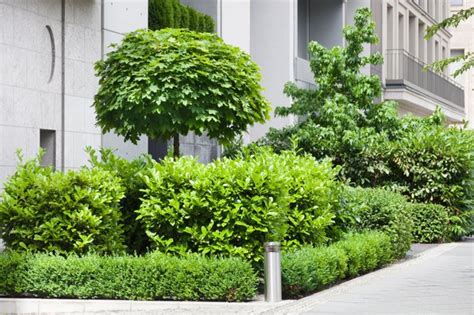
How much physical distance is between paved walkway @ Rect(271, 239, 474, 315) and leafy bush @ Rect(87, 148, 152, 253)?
2.91m

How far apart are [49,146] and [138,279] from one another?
5879mm

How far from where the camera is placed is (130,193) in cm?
1652

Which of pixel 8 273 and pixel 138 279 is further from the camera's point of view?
pixel 8 273

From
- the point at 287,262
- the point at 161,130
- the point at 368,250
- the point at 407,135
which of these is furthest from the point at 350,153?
the point at 287,262

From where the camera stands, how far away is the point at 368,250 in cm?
1909

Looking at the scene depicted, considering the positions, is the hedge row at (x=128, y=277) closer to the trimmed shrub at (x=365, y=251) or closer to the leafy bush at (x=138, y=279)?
the leafy bush at (x=138, y=279)

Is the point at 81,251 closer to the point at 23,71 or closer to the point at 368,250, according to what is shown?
the point at 23,71

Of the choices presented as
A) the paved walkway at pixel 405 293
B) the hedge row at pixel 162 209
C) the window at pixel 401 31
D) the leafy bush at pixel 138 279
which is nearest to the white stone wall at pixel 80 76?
the hedge row at pixel 162 209

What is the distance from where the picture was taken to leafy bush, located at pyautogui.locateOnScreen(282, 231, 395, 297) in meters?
15.0

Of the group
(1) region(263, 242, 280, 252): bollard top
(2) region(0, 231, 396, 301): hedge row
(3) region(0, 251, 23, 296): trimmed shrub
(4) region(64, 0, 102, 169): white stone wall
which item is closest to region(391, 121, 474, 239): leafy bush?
(4) region(64, 0, 102, 169): white stone wall

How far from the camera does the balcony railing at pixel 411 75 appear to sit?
42.3 m

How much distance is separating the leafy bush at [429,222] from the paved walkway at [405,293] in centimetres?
534

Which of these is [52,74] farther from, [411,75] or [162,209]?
[411,75]

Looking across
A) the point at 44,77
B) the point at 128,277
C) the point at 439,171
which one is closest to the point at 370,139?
the point at 439,171
